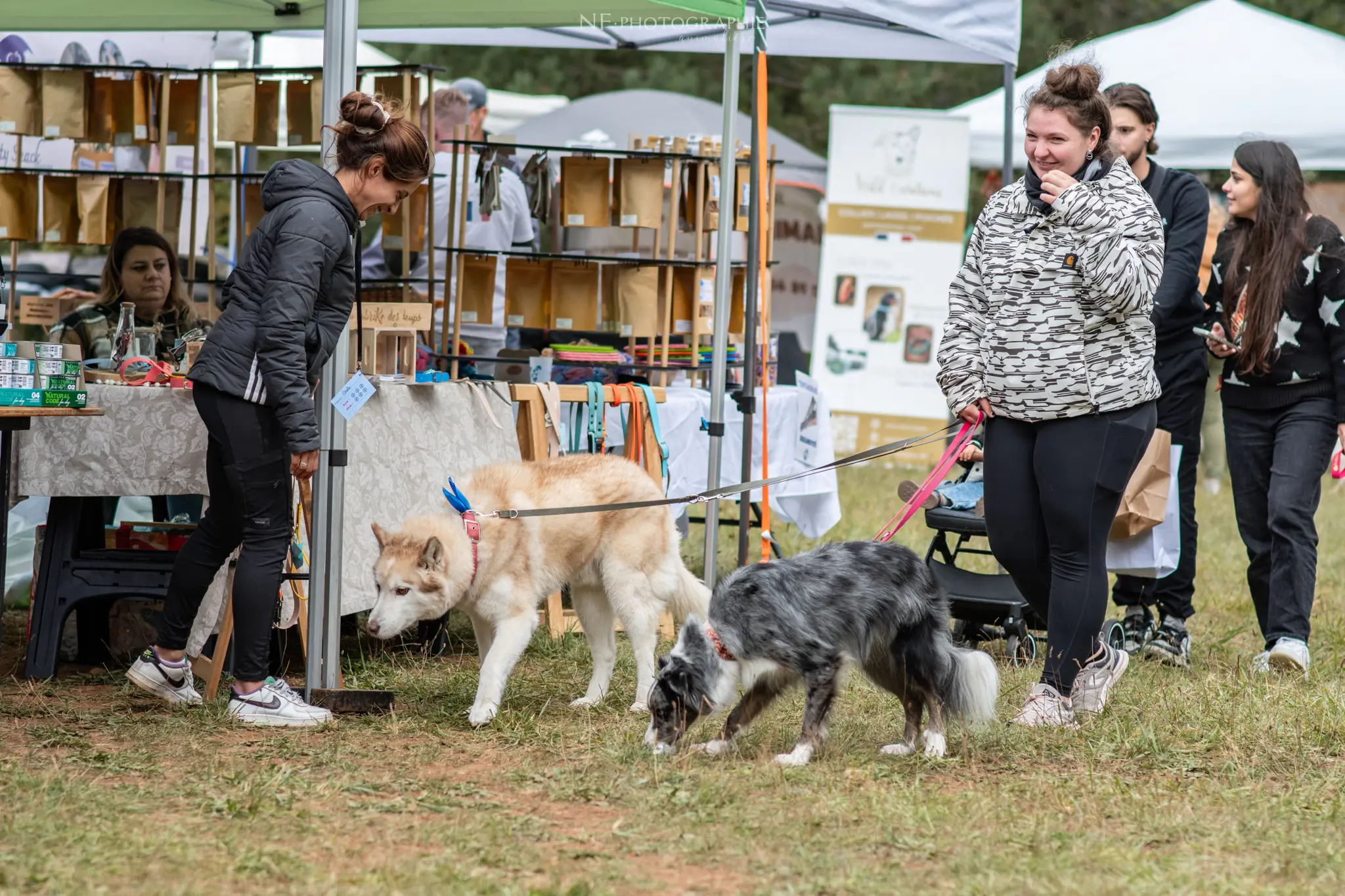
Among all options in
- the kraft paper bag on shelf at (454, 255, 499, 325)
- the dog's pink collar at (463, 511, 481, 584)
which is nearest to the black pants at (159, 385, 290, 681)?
the dog's pink collar at (463, 511, 481, 584)

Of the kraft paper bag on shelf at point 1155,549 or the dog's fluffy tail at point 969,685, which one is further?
the kraft paper bag on shelf at point 1155,549

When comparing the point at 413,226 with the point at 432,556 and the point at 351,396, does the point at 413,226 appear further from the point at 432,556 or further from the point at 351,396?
the point at 432,556

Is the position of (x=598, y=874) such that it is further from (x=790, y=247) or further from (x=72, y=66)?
(x=790, y=247)

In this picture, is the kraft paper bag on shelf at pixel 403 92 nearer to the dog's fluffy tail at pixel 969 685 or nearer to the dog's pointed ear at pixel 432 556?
the dog's pointed ear at pixel 432 556

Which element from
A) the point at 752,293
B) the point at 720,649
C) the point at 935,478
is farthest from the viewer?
the point at 752,293

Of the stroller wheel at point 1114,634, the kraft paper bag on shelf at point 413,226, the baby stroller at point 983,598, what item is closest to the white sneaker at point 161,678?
the kraft paper bag on shelf at point 413,226

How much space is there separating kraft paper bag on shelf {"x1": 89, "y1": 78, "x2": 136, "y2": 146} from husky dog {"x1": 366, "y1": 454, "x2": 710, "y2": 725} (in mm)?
3278

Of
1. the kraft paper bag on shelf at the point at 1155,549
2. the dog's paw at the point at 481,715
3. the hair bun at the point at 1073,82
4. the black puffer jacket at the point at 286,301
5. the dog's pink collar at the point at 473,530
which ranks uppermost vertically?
the hair bun at the point at 1073,82

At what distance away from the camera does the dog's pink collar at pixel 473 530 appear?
4.58 m

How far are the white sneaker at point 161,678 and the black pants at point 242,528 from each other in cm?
10

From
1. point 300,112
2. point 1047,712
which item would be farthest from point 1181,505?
point 300,112

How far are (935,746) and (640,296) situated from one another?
3.06 metres

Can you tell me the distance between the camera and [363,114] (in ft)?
14.3

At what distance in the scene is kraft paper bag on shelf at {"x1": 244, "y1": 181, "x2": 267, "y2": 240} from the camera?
22.5 feet
